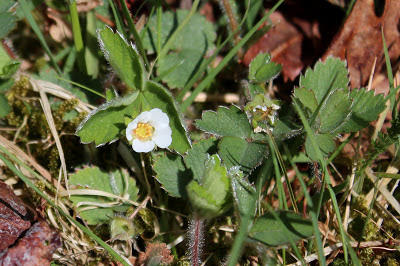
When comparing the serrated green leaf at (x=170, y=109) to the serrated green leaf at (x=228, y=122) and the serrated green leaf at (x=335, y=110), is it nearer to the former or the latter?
the serrated green leaf at (x=228, y=122)

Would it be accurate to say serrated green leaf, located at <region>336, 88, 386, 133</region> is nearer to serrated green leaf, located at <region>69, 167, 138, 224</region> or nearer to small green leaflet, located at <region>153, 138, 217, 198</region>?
small green leaflet, located at <region>153, 138, 217, 198</region>

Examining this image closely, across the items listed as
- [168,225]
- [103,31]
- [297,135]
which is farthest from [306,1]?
[168,225]

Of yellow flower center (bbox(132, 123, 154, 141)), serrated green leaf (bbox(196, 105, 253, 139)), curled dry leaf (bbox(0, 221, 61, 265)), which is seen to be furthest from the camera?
serrated green leaf (bbox(196, 105, 253, 139))

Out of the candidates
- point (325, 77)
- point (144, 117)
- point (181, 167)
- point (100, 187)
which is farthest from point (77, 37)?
point (325, 77)

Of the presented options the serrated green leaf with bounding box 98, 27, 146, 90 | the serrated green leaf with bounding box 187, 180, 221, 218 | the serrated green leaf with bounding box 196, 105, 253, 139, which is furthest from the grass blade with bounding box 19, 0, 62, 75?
the serrated green leaf with bounding box 187, 180, 221, 218

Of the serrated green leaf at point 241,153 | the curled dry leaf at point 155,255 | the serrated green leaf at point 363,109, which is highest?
the serrated green leaf at point 363,109

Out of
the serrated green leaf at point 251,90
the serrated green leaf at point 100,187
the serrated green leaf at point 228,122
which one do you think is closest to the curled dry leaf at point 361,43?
the serrated green leaf at point 251,90

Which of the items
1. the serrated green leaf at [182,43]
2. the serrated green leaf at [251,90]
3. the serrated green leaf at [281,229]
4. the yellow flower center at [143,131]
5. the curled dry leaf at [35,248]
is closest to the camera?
the serrated green leaf at [281,229]
